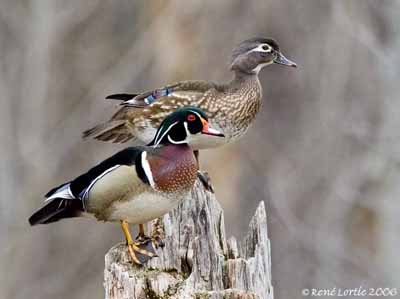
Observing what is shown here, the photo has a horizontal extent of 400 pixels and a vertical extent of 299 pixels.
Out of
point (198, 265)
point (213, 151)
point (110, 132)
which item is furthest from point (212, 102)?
point (213, 151)

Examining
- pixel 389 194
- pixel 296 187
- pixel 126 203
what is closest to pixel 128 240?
pixel 126 203

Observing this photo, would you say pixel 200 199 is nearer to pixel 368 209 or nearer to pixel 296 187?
pixel 368 209

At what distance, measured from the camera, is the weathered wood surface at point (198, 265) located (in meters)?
4.71

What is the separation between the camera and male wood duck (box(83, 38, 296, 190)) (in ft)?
20.0

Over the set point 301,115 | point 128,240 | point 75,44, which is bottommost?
point 128,240

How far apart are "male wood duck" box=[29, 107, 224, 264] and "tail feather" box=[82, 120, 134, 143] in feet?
3.52

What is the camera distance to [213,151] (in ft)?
35.9

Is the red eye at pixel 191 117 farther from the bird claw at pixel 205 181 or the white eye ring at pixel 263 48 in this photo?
the white eye ring at pixel 263 48

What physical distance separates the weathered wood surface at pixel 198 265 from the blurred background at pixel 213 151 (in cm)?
381

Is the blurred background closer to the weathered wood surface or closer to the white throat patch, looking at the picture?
the weathered wood surface

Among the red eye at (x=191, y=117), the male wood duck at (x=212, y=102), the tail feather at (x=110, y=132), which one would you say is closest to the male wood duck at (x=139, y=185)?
the red eye at (x=191, y=117)

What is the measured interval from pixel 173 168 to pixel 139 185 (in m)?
0.14

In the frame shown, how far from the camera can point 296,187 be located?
1031 cm

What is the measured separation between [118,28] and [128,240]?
19.7ft
